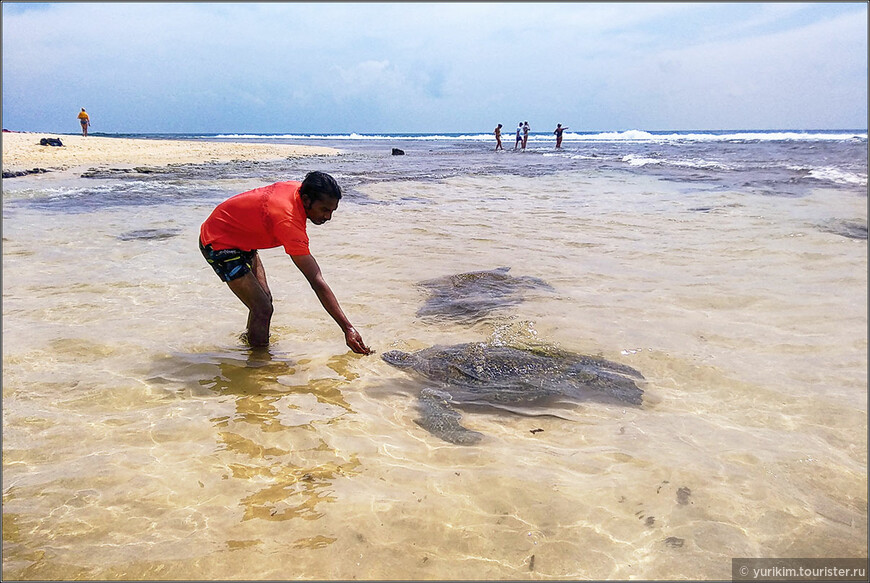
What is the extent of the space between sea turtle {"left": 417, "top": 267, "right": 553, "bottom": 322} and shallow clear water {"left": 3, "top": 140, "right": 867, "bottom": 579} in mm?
192

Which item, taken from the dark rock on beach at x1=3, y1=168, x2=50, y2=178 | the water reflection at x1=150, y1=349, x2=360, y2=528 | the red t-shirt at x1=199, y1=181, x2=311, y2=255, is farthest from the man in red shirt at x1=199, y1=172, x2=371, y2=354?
the dark rock on beach at x1=3, y1=168, x2=50, y2=178

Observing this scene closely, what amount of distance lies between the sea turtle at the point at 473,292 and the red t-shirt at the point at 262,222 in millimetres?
1680

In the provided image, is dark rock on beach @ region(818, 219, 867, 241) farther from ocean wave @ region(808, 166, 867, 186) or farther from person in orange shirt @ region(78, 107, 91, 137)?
person in orange shirt @ region(78, 107, 91, 137)

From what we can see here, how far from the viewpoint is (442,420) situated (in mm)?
3061

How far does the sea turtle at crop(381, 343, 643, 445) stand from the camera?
3.21 m

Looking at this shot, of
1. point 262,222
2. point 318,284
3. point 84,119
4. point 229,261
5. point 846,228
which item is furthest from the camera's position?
point 84,119

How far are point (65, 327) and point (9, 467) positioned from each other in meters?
2.12

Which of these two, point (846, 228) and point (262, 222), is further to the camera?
point (846, 228)

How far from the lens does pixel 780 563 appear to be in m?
2.04

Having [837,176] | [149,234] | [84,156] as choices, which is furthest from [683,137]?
[149,234]

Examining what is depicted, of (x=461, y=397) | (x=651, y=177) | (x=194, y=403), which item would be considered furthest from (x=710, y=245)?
(x=651, y=177)

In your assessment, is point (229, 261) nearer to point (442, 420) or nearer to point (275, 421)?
point (275, 421)

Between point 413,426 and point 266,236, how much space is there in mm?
1691

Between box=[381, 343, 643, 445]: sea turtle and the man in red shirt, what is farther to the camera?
the man in red shirt
